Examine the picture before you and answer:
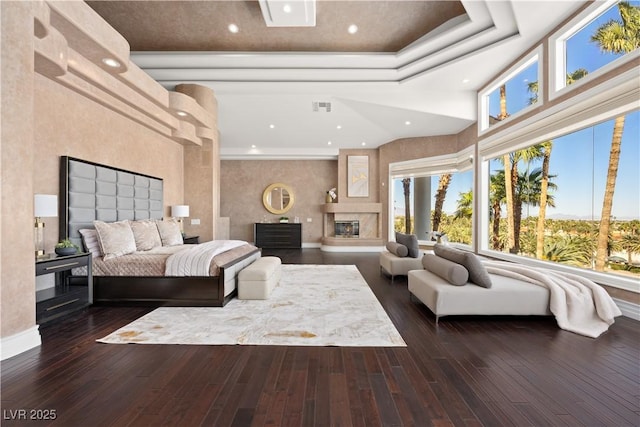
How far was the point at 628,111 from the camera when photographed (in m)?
3.10

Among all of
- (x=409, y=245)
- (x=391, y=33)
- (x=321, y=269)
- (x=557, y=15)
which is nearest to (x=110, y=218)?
(x=321, y=269)

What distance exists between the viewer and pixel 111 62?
3.48m

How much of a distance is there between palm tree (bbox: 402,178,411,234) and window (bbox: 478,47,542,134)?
9.33 ft

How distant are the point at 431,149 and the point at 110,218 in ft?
23.9

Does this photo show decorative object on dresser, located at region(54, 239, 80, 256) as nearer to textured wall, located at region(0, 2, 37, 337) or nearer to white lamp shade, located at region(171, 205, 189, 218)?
textured wall, located at region(0, 2, 37, 337)

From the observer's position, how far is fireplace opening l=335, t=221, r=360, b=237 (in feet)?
30.5

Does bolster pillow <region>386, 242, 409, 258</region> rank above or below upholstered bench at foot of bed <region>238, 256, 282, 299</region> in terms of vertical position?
above

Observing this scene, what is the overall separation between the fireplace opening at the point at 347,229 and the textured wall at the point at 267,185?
31.2 inches

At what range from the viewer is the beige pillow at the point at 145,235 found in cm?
418

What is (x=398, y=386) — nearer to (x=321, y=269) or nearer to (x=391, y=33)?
(x=321, y=269)

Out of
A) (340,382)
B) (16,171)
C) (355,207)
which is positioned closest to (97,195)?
(16,171)

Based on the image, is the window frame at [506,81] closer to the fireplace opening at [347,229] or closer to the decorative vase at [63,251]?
the fireplace opening at [347,229]

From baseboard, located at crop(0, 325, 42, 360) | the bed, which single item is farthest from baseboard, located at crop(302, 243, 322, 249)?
baseboard, located at crop(0, 325, 42, 360)

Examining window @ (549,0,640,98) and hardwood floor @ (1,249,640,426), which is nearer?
hardwood floor @ (1,249,640,426)
